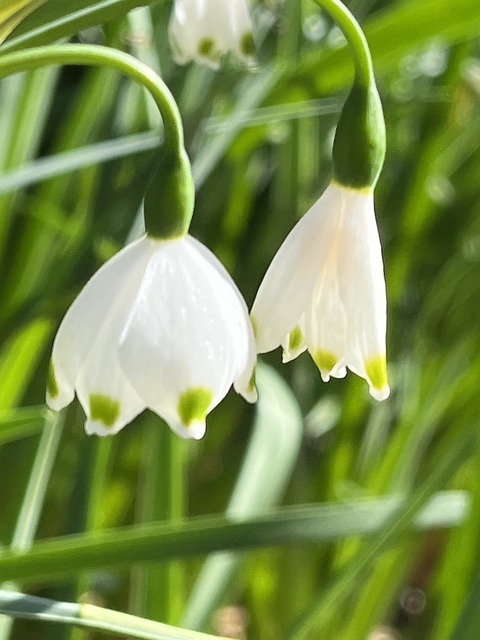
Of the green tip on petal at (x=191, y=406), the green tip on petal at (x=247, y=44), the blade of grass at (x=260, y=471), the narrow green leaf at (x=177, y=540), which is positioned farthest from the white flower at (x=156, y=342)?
the blade of grass at (x=260, y=471)

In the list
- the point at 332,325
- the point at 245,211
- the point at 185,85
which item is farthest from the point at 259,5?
the point at 332,325

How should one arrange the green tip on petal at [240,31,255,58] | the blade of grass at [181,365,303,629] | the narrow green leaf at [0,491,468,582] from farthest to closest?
the blade of grass at [181,365,303,629]
the green tip on petal at [240,31,255,58]
the narrow green leaf at [0,491,468,582]

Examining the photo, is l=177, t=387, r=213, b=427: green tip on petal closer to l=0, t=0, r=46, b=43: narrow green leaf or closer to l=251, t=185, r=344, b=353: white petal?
l=251, t=185, r=344, b=353: white petal

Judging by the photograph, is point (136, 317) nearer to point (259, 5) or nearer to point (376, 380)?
point (376, 380)

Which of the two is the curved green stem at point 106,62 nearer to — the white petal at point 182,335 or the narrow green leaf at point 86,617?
the white petal at point 182,335

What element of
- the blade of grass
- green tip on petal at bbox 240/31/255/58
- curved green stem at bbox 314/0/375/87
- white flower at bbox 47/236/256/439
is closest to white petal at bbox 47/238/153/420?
white flower at bbox 47/236/256/439

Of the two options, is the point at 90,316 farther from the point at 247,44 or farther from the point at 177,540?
the point at 247,44

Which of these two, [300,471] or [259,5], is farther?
[300,471]
